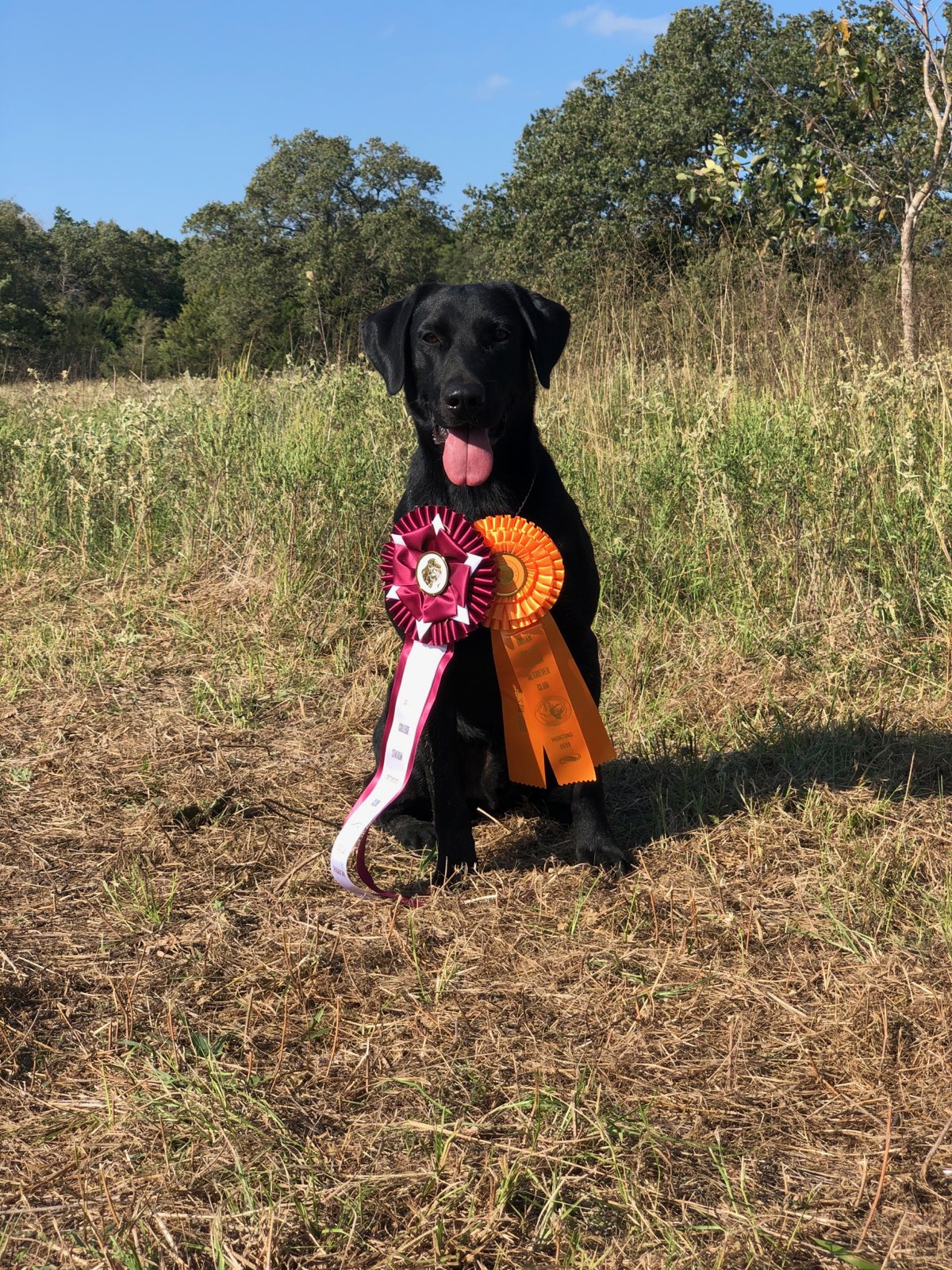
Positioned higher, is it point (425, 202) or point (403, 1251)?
point (425, 202)

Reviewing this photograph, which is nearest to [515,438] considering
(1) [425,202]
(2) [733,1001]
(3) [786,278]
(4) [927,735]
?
(2) [733,1001]

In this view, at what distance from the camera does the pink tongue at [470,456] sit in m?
2.41

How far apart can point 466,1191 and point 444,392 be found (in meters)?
1.60

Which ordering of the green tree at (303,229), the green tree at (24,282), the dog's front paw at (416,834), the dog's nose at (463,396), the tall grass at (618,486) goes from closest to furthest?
the dog's nose at (463,396), the dog's front paw at (416,834), the tall grass at (618,486), the green tree at (24,282), the green tree at (303,229)

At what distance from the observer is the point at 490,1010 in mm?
A: 1915

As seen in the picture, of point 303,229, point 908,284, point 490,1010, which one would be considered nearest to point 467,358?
point 490,1010

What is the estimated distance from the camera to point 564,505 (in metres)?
2.53

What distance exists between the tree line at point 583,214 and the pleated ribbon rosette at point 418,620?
2.96 metres

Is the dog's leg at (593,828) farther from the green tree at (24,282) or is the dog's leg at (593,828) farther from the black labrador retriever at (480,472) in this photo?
the green tree at (24,282)

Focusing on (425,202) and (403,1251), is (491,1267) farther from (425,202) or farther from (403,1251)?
(425,202)

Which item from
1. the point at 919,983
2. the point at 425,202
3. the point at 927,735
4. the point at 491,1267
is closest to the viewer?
the point at 491,1267

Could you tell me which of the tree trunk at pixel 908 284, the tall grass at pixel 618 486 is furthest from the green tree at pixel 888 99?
the tall grass at pixel 618 486

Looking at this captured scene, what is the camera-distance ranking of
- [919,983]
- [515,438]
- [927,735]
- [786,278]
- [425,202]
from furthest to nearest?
[425,202]
[786,278]
[927,735]
[515,438]
[919,983]

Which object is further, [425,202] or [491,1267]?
[425,202]
